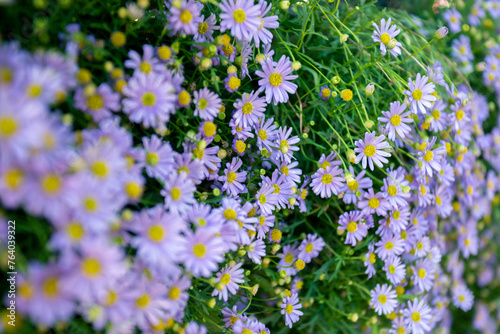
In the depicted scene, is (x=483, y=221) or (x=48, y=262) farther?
(x=483, y=221)

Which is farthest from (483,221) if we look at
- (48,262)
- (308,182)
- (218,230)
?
(48,262)

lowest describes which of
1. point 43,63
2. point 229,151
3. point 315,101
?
point 229,151

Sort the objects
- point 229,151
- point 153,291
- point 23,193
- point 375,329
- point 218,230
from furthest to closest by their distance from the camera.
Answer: point 375,329 → point 229,151 → point 218,230 → point 153,291 → point 23,193

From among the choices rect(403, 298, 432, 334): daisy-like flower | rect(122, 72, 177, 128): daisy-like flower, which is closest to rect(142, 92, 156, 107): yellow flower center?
rect(122, 72, 177, 128): daisy-like flower

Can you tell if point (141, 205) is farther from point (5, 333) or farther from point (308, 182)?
point (308, 182)

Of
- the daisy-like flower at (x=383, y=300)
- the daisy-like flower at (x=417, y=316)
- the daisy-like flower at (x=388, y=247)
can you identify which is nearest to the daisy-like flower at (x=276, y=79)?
the daisy-like flower at (x=388, y=247)

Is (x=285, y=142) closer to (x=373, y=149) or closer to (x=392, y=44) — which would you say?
(x=373, y=149)

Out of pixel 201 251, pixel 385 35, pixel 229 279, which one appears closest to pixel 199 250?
pixel 201 251
